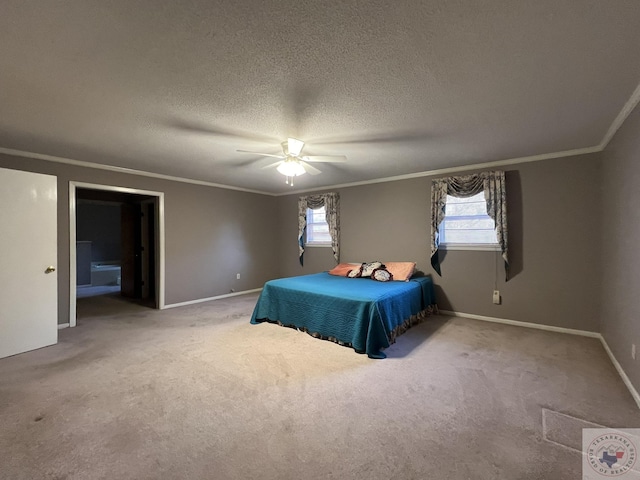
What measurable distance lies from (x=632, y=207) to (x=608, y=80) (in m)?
1.02

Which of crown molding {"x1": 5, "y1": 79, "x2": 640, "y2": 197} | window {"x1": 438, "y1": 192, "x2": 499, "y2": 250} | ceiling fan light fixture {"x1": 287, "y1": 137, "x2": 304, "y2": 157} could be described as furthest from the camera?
window {"x1": 438, "y1": 192, "x2": 499, "y2": 250}

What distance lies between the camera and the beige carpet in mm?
1527

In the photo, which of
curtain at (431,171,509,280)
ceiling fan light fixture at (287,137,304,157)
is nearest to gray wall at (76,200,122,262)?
ceiling fan light fixture at (287,137,304,157)

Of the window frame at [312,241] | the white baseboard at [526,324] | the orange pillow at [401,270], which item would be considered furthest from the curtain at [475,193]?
the window frame at [312,241]

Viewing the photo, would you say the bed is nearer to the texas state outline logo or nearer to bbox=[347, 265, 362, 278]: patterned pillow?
bbox=[347, 265, 362, 278]: patterned pillow

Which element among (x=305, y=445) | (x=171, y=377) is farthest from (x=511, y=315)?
(x=171, y=377)

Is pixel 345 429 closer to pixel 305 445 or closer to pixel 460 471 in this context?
pixel 305 445

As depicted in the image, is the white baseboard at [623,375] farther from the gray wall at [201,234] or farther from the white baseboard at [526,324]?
the gray wall at [201,234]

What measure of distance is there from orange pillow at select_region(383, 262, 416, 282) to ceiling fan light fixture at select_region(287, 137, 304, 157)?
2441 mm

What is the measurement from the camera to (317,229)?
20.1 ft

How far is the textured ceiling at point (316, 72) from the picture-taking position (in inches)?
53.8

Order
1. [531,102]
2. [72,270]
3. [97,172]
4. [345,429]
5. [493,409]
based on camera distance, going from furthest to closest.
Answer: [97,172] < [72,270] < [531,102] < [493,409] < [345,429]

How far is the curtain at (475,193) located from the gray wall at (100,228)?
8.79 meters

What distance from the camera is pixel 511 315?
393 cm
